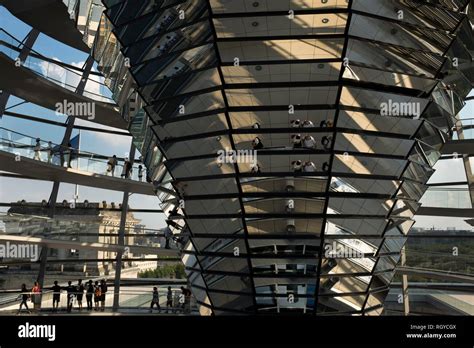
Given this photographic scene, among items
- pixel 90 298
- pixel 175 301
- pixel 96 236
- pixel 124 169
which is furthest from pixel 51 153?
pixel 175 301

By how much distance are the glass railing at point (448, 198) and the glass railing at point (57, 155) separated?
14.1m

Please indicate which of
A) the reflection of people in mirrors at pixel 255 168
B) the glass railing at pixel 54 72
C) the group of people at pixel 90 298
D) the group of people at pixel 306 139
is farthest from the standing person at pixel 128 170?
the group of people at pixel 306 139

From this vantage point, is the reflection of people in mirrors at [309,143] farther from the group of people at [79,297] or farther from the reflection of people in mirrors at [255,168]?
the group of people at [79,297]

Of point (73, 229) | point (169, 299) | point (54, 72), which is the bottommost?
point (169, 299)

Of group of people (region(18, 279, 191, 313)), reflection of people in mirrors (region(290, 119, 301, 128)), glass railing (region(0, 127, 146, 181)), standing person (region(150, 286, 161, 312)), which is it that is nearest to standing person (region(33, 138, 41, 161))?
glass railing (region(0, 127, 146, 181))

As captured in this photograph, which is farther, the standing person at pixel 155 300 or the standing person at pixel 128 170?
the standing person at pixel 128 170

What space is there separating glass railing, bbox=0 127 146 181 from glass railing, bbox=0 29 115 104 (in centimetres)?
315

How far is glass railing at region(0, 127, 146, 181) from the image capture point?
2112cm

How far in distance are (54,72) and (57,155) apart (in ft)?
14.0

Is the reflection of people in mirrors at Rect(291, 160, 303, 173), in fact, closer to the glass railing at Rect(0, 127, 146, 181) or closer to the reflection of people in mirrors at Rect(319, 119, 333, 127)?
the reflection of people in mirrors at Rect(319, 119, 333, 127)

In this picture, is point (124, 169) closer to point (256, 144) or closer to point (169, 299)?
point (169, 299)

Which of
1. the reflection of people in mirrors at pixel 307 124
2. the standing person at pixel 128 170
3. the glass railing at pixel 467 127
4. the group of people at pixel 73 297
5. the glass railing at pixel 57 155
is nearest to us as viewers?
the reflection of people in mirrors at pixel 307 124

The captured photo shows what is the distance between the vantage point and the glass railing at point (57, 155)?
21125 mm

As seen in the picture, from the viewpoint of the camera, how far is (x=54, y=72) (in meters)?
24.9
